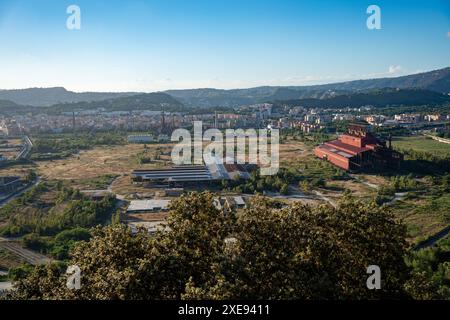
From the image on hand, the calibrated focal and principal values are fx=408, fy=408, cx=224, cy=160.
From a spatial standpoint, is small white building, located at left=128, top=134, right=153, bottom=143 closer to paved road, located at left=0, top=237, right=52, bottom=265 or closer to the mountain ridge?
paved road, located at left=0, top=237, right=52, bottom=265

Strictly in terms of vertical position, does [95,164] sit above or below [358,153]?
below

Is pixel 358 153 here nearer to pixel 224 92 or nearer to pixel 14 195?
pixel 14 195

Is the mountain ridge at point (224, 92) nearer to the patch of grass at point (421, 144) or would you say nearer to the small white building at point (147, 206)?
the patch of grass at point (421, 144)

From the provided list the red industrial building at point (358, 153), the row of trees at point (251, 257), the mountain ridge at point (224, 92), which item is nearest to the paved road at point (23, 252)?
the row of trees at point (251, 257)

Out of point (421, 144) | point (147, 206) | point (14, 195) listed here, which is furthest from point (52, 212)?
point (421, 144)

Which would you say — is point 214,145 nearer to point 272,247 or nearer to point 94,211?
point 94,211

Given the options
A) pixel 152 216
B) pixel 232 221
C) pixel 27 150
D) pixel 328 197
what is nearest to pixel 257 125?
pixel 27 150

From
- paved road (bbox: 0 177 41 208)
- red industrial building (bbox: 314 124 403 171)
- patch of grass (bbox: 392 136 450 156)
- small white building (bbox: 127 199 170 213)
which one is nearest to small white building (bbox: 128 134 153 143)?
paved road (bbox: 0 177 41 208)
